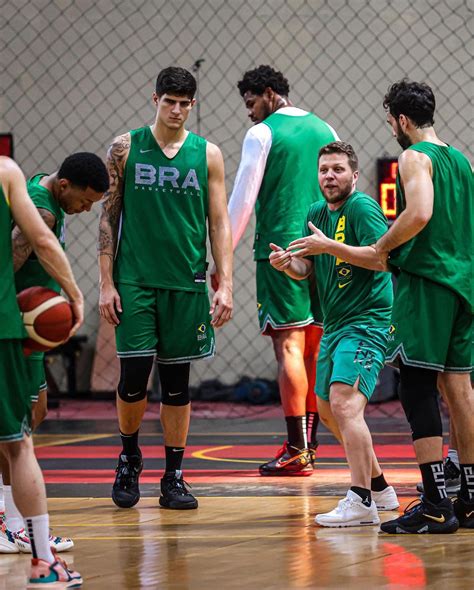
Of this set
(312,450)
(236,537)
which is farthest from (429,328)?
(312,450)

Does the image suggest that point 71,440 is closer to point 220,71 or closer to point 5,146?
point 5,146

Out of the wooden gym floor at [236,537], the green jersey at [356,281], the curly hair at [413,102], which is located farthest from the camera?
the green jersey at [356,281]

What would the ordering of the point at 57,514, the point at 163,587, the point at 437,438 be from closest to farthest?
the point at 163,587
the point at 437,438
the point at 57,514

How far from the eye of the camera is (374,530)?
4.81 meters

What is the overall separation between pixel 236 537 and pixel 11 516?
879mm

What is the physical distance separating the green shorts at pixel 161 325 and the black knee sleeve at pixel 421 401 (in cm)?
120

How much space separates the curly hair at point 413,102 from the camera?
15.9 ft

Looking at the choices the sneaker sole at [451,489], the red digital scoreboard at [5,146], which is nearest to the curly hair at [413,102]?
the sneaker sole at [451,489]

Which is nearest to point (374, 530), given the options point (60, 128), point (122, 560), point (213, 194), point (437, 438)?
point (437, 438)

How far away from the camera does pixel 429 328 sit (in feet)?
15.7

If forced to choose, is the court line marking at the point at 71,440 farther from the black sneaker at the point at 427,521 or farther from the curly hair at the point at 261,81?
the black sneaker at the point at 427,521

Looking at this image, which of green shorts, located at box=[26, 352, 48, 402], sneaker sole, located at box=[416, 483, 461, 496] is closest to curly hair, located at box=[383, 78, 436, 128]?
green shorts, located at box=[26, 352, 48, 402]

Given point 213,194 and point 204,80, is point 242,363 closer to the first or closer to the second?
point 204,80

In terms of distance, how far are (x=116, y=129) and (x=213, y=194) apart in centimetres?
752
